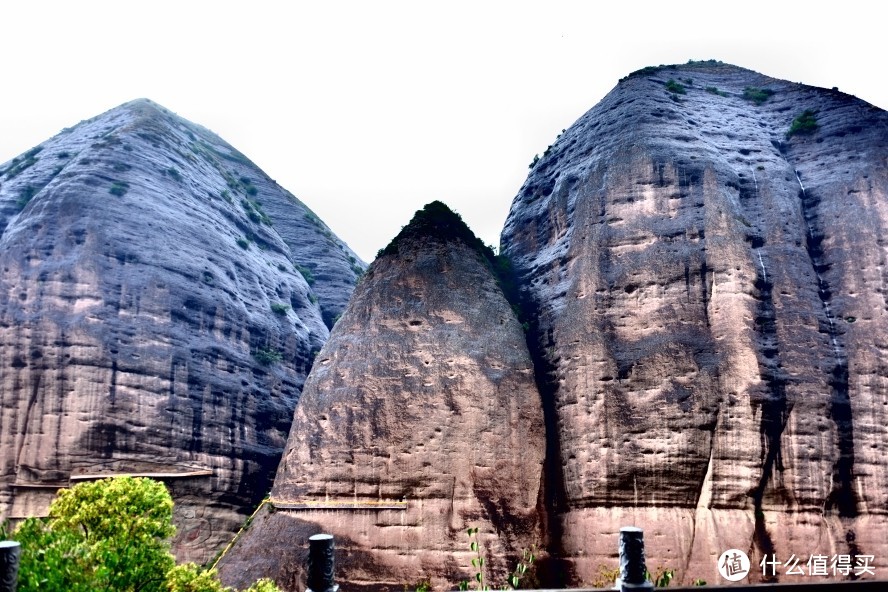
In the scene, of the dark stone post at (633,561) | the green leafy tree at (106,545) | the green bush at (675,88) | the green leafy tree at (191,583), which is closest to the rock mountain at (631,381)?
the green bush at (675,88)

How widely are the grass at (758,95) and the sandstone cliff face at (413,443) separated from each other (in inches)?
537

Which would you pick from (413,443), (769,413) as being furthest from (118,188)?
(769,413)

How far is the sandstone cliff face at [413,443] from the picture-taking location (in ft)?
73.8

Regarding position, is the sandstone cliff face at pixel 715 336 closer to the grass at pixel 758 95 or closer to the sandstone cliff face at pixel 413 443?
the sandstone cliff face at pixel 413 443

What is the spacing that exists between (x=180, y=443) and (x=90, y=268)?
7616 mm

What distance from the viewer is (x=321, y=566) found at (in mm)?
7859

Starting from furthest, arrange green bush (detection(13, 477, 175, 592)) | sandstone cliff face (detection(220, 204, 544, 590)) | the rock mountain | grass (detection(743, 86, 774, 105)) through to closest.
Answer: grass (detection(743, 86, 774, 105)), sandstone cliff face (detection(220, 204, 544, 590)), the rock mountain, green bush (detection(13, 477, 175, 592))

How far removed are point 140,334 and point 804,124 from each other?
25973 mm

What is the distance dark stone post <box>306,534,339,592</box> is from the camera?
25.7ft

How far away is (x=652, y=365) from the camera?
2327 cm

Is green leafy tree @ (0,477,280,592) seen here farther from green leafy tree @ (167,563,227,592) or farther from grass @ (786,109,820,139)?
grass @ (786,109,820,139)

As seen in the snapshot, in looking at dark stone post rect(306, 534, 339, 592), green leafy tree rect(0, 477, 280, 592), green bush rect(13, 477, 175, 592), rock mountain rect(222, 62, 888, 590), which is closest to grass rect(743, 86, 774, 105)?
rock mountain rect(222, 62, 888, 590)

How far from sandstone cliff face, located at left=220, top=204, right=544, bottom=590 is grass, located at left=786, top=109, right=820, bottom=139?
1248cm

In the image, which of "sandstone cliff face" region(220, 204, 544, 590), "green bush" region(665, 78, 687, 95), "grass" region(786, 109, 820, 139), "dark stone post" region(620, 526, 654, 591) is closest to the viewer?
"dark stone post" region(620, 526, 654, 591)
